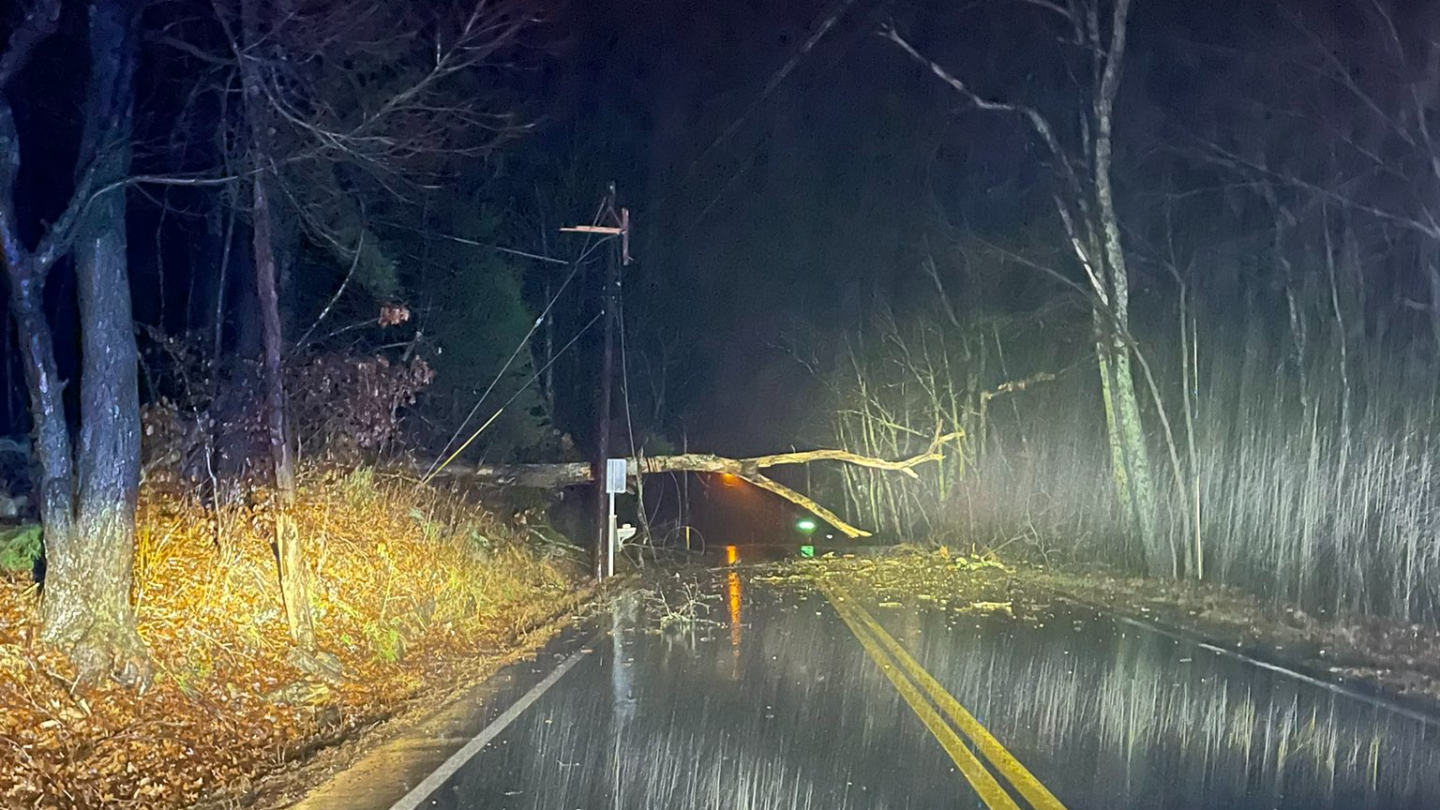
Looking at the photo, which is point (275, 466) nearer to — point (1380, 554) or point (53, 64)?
point (53, 64)

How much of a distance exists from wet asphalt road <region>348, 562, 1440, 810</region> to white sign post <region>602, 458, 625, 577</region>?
11.4 meters

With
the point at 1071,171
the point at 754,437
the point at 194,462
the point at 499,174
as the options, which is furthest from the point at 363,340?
the point at 754,437

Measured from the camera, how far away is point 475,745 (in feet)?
32.0

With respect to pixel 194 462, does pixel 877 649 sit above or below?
below

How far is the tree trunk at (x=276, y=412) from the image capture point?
1281 centimetres

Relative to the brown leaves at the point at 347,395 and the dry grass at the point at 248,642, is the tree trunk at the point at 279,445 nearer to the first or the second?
the dry grass at the point at 248,642

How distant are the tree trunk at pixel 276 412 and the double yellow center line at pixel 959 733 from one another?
20.3 feet

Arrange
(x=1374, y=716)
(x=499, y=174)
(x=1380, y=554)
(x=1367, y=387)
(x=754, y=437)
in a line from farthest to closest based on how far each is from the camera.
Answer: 1. (x=754, y=437)
2. (x=1367, y=387)
3. (x=499, y=174)
4. (x=1380, y=554)
5. (x=1374, y=716)

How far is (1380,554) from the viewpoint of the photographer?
78.0 feet

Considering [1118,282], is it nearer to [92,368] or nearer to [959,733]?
[959,733]

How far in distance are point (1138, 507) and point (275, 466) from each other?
18630 millimetres

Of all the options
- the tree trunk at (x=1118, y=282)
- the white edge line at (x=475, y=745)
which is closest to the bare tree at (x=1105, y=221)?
the tree trunk at (x=1118, y=282)

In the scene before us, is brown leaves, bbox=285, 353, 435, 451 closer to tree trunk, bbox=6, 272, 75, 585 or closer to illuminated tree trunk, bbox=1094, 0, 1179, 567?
tree trunk, bbox=6, 272, 75, 585

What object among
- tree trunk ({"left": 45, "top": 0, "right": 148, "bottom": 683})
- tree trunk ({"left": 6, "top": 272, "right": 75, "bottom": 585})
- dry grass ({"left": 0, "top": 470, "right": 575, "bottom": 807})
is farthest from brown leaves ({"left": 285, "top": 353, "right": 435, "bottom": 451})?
tree trunk ({"left": 6, "top": 272, "right": 75, "bottom": 585})
